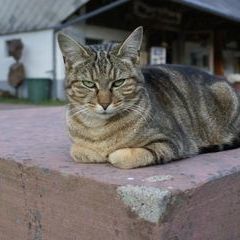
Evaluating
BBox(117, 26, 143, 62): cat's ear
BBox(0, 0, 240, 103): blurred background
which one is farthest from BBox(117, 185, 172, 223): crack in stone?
BBox(0, 0, 240, 103): blurred background

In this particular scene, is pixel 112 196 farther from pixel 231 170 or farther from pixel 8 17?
pixel 8 17

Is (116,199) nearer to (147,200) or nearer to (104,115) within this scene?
(147,200)

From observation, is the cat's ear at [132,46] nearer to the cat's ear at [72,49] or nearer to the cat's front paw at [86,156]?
the cat's ear at [72,49]

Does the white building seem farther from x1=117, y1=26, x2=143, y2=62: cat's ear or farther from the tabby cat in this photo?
x1=117, y1=26, x2=143, y2=62: cat's ear

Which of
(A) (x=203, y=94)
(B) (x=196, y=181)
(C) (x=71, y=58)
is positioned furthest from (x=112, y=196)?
(A) (x=203, y=94)

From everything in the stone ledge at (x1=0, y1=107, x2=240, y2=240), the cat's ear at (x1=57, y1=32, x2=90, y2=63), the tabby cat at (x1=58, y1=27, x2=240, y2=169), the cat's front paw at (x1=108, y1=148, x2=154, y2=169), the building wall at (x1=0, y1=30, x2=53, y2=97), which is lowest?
the building wall at (x1=0, y1=30, x2=53, y2=97)

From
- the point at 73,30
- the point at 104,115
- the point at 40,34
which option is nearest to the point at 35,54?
the point at 40,34

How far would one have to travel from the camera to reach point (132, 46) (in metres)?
2.19

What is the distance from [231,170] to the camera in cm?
212

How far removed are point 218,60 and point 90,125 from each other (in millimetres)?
15820

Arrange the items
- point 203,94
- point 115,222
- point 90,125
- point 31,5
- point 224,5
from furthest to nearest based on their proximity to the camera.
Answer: point 31,5
point 224,5
point 203,94
point 90,125
point 115,222

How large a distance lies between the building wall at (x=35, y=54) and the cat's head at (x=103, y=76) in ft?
39.9

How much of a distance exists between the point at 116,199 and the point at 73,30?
12.3 m

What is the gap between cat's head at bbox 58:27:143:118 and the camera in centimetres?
207
